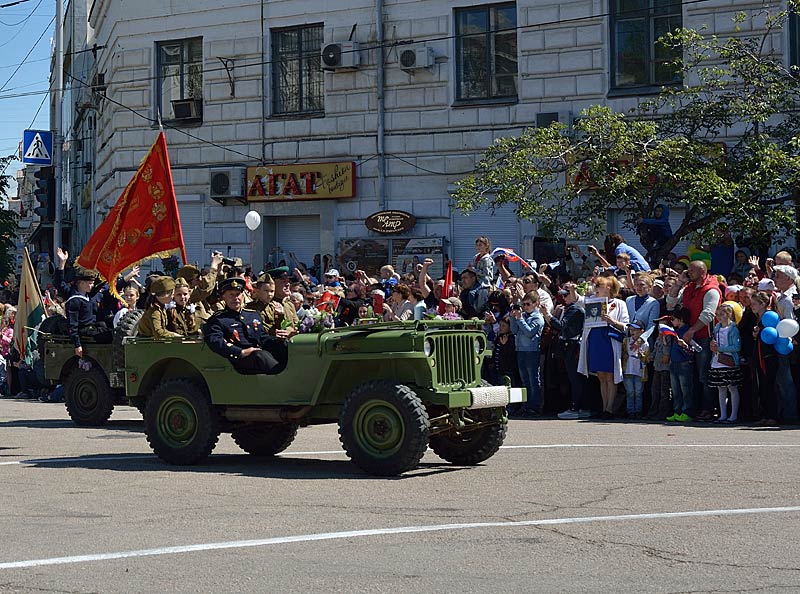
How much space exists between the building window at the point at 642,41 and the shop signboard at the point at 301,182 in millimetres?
6258

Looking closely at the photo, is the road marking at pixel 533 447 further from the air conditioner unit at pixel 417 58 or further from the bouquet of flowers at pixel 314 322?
the air conditioner unit at pixel 417 58

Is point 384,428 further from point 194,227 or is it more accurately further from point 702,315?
point 194,227

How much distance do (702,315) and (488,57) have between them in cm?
1276

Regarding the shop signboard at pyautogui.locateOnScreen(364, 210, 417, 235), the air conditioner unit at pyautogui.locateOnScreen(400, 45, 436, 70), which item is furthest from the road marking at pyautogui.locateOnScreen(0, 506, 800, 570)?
the air conditioner unit at pyautogui.locateOnScreen(400, 45, 436, 70)

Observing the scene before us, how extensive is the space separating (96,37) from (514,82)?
15.3 metres

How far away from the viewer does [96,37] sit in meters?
38.4

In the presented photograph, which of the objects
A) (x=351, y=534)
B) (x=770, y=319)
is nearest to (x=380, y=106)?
(x=770, y=319)

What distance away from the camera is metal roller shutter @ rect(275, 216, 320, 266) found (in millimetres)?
30516

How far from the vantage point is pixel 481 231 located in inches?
1113

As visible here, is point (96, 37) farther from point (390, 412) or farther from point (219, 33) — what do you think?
point (390, 412)

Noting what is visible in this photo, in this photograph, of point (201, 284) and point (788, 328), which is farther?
point (201, 284)

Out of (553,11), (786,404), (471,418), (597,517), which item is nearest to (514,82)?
(553,11)

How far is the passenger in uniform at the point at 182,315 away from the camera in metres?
14.2

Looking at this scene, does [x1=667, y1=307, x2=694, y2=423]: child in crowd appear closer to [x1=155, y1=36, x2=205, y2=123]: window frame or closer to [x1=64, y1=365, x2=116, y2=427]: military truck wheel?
[x1=64, y1=365, x2=116, y2=427]: military truck wheel
